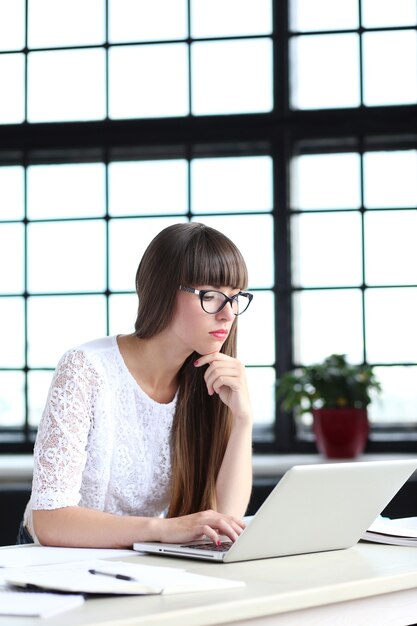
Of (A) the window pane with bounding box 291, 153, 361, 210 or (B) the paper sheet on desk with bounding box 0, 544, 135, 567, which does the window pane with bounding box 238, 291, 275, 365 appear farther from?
(B) the paper sheet on desk with bounding box 0, 544, 135, 567

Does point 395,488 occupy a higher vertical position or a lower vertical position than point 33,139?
lower

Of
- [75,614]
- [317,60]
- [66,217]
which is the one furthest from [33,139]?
[75,614]

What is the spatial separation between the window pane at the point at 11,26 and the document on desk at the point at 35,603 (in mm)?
3376

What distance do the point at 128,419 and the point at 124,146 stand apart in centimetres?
217

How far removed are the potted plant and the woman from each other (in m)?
1.47

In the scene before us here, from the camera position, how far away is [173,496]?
7.86ft

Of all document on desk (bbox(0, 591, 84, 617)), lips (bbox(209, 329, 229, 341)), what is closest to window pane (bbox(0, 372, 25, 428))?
lips (bbox(209, 329, 229, 341))

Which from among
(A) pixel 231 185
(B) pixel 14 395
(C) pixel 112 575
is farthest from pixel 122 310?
(C) pixel 112 575

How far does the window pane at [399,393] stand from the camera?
13.4 ft

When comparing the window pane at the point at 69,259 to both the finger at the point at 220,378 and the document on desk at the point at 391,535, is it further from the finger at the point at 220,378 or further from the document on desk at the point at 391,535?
the document on desk at the point at 391,535

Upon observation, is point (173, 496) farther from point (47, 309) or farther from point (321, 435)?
point (47, 309)

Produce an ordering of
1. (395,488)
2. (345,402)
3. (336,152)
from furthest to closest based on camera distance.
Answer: (336,152) → (345,402) → (395,488)

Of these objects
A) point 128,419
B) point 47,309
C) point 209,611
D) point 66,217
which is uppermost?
point 66,217

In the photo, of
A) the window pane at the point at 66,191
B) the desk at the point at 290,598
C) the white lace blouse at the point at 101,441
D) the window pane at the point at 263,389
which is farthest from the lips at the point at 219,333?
the window pane at the point at 66,191
